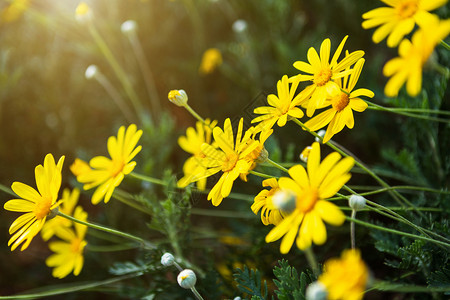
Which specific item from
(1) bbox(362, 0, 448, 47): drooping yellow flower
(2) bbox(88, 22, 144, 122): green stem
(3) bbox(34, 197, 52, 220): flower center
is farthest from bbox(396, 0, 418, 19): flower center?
(2) bbox(88, 22, 144, 122): green stem

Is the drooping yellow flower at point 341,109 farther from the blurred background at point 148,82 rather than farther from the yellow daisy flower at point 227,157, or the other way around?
the blurred background at point 148,82

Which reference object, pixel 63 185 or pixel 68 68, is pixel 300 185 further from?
pixel 68 68

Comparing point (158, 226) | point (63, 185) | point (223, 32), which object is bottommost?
point (158, 226)

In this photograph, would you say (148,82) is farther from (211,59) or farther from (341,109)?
(341,109)

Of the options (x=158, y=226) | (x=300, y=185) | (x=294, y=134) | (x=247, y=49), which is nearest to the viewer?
(x=300, y=185)

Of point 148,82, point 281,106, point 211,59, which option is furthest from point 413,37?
point 148,82

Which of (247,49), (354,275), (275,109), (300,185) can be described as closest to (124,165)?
(275,109)

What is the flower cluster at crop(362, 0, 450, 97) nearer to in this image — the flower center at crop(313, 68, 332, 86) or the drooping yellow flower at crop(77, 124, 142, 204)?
the flower center at crop(313, 68, 332, 86)

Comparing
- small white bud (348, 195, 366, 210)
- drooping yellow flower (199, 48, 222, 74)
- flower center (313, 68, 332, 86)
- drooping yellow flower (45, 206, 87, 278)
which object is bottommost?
small white bud (348, 195, 366, 210)
